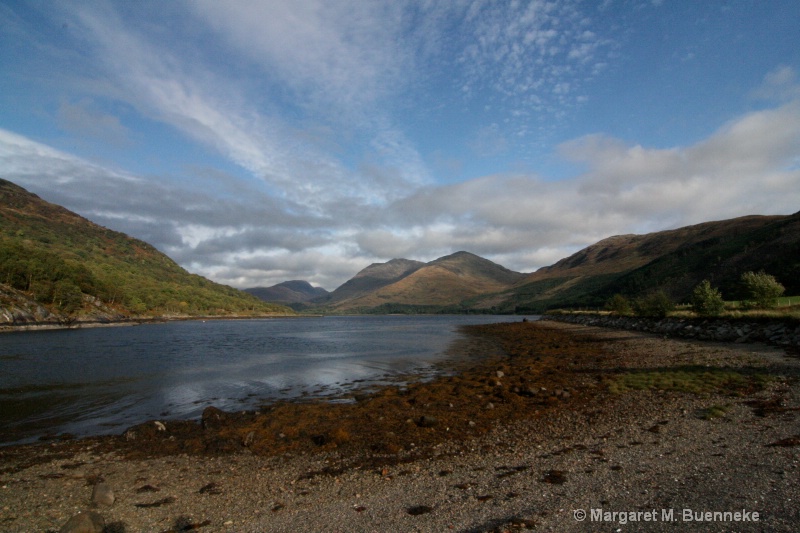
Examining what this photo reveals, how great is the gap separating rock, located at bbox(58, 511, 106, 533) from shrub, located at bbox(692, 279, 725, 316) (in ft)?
172

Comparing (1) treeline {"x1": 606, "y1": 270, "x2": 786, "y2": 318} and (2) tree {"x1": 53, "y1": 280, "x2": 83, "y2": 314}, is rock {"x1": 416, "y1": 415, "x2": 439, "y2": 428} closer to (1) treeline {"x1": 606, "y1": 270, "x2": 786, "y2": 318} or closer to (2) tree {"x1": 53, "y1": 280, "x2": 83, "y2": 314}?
(1) treeline {"x1": 606, "y1": 270, "x2": 786, "y2": 318}

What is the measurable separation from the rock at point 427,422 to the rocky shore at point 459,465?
0.19 ft

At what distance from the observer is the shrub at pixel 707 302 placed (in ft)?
135

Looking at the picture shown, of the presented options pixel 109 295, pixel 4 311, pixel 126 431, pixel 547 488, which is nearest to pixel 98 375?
pixel 126 431

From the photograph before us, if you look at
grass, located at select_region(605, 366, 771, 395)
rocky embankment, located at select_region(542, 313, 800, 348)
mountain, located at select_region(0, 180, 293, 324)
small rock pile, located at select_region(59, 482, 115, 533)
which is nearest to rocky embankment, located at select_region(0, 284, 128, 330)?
mountain, located at select_region(0, 180, 293, 324)

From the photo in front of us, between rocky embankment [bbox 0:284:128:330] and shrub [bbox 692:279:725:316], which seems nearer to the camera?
shrub [bbox 692:279:725:316]

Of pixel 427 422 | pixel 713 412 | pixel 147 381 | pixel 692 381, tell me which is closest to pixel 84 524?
pixel 427 422

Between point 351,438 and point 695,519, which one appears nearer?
point 695,519

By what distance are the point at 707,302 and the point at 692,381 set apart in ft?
96.0

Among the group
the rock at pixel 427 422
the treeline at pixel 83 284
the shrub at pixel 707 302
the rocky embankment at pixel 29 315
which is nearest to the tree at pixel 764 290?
the shrub at pixel 707 302

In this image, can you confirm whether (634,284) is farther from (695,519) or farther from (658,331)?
(695,519)

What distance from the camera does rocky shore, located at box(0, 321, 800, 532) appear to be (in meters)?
8.36

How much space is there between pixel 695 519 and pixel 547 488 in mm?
3096

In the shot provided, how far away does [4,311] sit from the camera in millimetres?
80875
